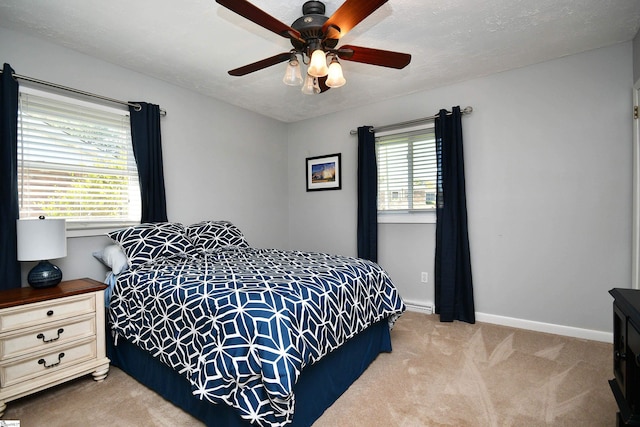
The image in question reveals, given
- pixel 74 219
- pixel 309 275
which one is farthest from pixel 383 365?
pixel 74 219

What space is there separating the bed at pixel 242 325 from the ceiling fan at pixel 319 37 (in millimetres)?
1263

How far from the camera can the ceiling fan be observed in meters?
1.52

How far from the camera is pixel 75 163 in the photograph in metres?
2.54

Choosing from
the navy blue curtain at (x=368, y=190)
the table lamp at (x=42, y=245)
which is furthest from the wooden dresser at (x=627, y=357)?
the table lamp at (x=42, y=245)

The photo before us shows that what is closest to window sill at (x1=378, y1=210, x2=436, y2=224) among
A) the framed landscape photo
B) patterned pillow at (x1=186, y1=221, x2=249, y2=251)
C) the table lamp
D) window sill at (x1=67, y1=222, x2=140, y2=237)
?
the framed landscape photo

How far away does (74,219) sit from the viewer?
2525 mm

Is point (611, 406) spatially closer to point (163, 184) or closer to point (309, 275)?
point (309, 275)

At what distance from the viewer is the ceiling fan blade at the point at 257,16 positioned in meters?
1.45

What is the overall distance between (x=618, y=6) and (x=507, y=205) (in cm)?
163

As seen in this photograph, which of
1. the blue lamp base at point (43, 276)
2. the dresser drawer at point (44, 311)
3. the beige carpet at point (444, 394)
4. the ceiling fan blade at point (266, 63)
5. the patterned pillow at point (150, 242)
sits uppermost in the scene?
the ceiling fan blade at point (266, 63)

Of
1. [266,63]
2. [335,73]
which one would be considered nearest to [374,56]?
[335,73]

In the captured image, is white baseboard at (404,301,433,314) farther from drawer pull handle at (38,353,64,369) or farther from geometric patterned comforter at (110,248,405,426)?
drawer pull handle at (38,353,64,369)

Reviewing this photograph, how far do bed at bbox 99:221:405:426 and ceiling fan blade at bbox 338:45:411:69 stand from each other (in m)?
1.41

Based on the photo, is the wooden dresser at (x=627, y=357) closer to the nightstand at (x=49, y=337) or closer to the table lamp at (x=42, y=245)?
the nightstand at (x=49, y=337)
